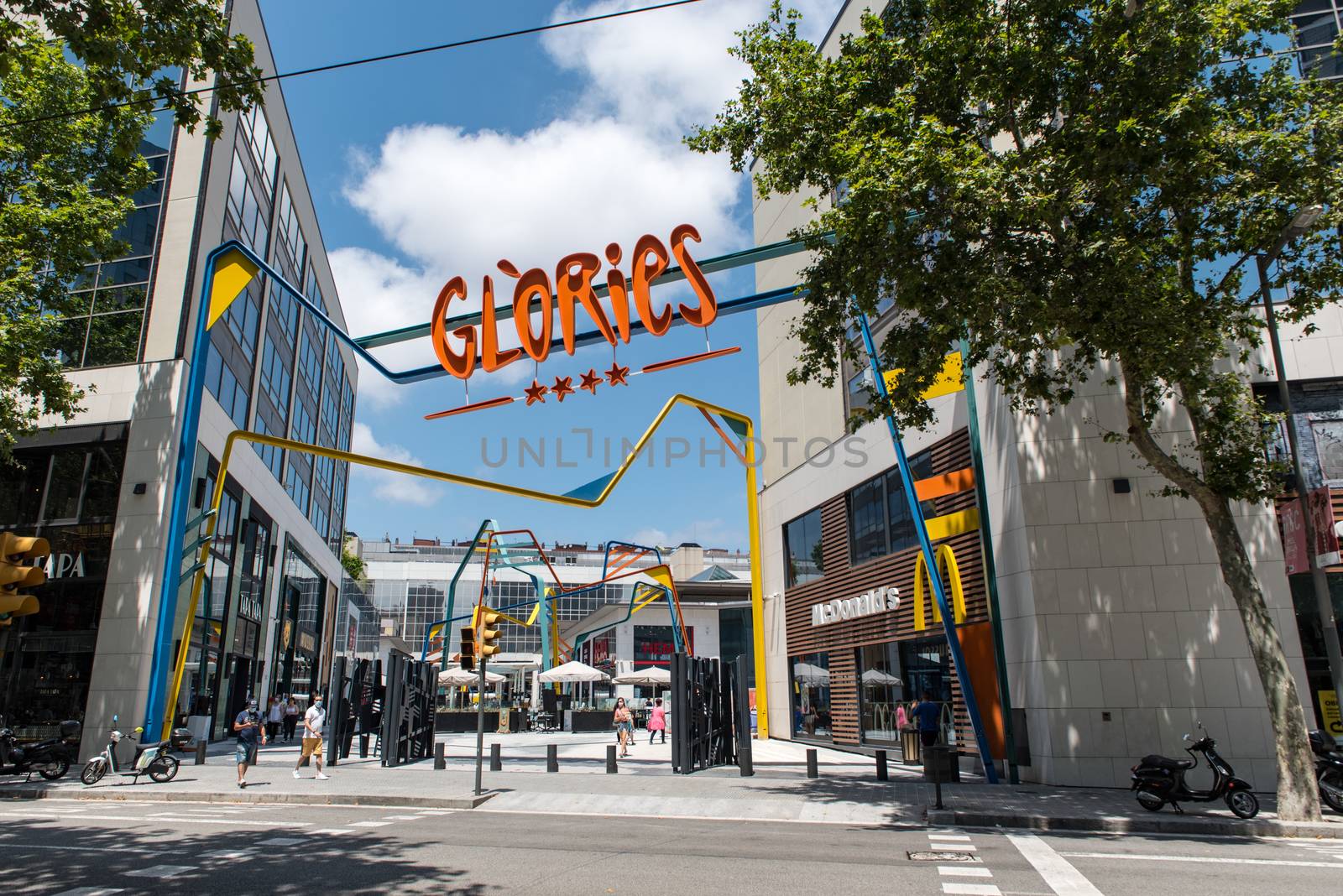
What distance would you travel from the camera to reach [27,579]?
33.1 feet

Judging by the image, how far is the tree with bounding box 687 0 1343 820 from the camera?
12.7m

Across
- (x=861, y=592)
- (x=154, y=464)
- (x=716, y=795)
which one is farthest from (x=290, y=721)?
(x=716, y=795)

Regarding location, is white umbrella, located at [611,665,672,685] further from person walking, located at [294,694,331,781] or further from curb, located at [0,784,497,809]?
curb, located at [0,784,497,809]

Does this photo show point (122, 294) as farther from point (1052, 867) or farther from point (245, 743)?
point (1052, 867)

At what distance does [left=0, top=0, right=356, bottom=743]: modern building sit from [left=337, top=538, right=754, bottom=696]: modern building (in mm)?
15402

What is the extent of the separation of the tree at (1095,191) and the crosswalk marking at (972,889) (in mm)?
7236

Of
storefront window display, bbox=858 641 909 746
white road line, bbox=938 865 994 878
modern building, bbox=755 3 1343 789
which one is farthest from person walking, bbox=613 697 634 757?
white road line, bbox=938 865 994 878

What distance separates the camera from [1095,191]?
13398mm

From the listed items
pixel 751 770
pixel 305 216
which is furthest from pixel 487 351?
pixel 305 216

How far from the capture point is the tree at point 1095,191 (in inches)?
500

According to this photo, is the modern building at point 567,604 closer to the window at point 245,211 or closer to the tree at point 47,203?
the window at point 245,211

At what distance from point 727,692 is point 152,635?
15140mm

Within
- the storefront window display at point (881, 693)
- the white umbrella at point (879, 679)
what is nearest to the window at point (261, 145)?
the storefront window display at point (881, 693)

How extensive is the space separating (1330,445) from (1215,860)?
11.4 m
